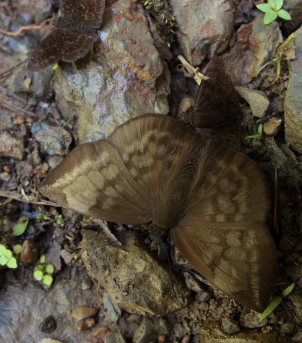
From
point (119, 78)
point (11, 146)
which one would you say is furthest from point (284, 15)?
point (11, 146)

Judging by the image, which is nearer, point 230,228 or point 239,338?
point 230,228

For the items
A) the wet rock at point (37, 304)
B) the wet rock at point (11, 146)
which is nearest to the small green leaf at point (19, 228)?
the wet rock at point (37, 304)

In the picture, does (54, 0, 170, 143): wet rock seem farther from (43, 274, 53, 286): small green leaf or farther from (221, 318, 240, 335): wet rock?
(221, 318, 240, 335): wet rock

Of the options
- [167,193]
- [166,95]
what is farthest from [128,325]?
[166,95]

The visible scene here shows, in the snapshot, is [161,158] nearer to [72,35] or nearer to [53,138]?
[53,138]

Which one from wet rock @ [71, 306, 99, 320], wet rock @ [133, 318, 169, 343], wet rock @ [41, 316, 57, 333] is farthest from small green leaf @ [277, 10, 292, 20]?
wet rock @ [41, 316, 57, 333]

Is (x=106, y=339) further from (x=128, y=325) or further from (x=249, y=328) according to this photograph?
(x=249, y=328)
